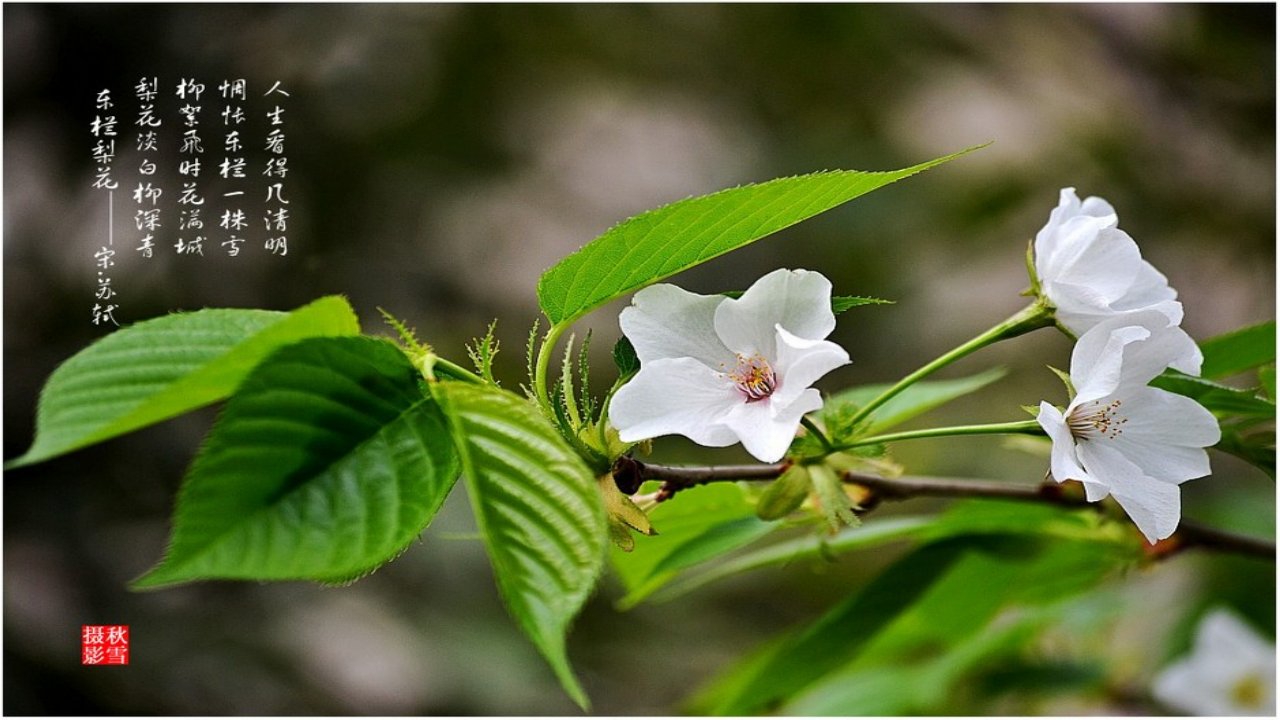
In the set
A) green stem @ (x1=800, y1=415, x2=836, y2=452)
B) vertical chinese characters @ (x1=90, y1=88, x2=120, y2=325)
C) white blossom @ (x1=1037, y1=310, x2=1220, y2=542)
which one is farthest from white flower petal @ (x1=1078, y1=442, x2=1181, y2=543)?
vertical chinese characters @ (x1=90, y1=88, x2=120, y2=325)

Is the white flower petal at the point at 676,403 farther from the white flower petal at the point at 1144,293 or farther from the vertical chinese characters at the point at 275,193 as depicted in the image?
the vertical chinese characters at the point at 275,193

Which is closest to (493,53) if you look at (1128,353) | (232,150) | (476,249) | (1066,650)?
(476,249)

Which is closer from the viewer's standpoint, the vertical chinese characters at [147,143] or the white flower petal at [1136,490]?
the white flower petal at [1136,490]

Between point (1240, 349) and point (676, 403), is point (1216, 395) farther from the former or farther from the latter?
point (676, 403)

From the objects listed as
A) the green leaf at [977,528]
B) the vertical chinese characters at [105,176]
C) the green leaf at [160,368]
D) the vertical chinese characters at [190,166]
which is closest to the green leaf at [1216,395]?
the green leaf at [977,528]

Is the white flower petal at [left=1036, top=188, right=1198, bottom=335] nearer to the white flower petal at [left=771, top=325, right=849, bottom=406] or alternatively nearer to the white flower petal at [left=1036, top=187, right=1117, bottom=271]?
the white flower petal at [left=1036, top=187, right=1117, bottom=271]

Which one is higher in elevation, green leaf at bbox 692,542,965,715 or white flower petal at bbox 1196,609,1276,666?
green leaf at bbox 692,542,965,715

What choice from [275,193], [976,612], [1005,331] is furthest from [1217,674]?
[275,193]
